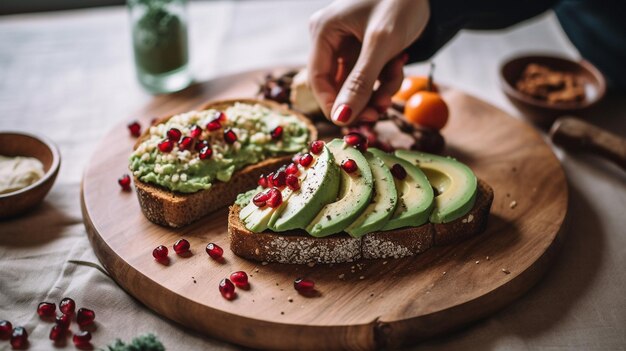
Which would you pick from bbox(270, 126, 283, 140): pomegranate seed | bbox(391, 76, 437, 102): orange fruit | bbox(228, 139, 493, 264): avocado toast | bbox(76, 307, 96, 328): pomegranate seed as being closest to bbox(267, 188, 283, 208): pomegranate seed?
bbox(228, 139, 493, 264): avocado toast

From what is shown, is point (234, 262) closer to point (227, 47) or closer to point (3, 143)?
point (3, 143)

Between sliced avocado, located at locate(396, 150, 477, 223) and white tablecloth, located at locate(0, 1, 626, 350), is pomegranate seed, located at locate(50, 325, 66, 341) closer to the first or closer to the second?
white tablecloth, located at locate(0, 1, 626, 350)

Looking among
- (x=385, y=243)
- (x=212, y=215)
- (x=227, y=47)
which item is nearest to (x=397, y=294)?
(x=385, y=243)

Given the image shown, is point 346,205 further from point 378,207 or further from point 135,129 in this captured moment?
point 135,129

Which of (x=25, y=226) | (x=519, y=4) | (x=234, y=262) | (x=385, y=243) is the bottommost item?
(x=25, y=226)

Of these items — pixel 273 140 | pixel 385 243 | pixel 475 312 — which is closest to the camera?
pixel 475 312

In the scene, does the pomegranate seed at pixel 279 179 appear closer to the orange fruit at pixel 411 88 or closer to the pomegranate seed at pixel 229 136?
the pomegranate seed at pixel 229 136

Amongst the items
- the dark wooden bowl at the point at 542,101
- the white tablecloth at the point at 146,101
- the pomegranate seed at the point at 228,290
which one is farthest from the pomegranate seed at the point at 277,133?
the dark wooden bowl at the point at 542,101
